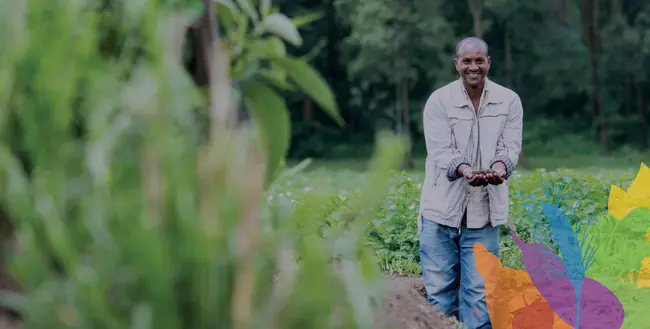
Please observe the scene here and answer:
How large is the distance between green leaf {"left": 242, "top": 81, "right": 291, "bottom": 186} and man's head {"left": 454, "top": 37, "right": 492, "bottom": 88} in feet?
10.3

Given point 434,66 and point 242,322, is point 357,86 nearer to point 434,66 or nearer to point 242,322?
point 434,66

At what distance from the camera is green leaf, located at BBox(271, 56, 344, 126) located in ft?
4.31

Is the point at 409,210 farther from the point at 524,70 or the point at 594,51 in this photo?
the point at 524,70

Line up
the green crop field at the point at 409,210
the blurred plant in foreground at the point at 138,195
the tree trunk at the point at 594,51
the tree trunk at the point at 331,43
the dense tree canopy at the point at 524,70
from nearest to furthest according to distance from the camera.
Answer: the blurred plant in foreground at the point at 138,195
the green crop field at the point at 409,210
the dense tree canopy at the point at 524,70
the tree trunk at the point at 594,51
the tree trunk at the point at 331,43

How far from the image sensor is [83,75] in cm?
117

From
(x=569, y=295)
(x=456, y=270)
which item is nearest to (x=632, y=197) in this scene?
(x=569, y=295)

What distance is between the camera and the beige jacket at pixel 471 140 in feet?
14.8

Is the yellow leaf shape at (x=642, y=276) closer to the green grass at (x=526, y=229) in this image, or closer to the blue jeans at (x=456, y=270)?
the green grass at (x=526, y=229)

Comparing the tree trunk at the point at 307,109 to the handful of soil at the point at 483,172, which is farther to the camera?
the tree trunk at the point at 307,109

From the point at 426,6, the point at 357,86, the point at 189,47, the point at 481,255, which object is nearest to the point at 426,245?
the point at 481,255

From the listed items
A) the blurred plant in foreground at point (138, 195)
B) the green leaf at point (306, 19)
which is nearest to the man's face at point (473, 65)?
the green leaf at point (306, 19)

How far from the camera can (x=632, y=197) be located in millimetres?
6016

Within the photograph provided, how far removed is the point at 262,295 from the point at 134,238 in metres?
0.22

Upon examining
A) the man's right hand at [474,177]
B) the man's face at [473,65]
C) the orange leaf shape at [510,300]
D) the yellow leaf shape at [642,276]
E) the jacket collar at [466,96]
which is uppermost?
the man's face at [473,65]
